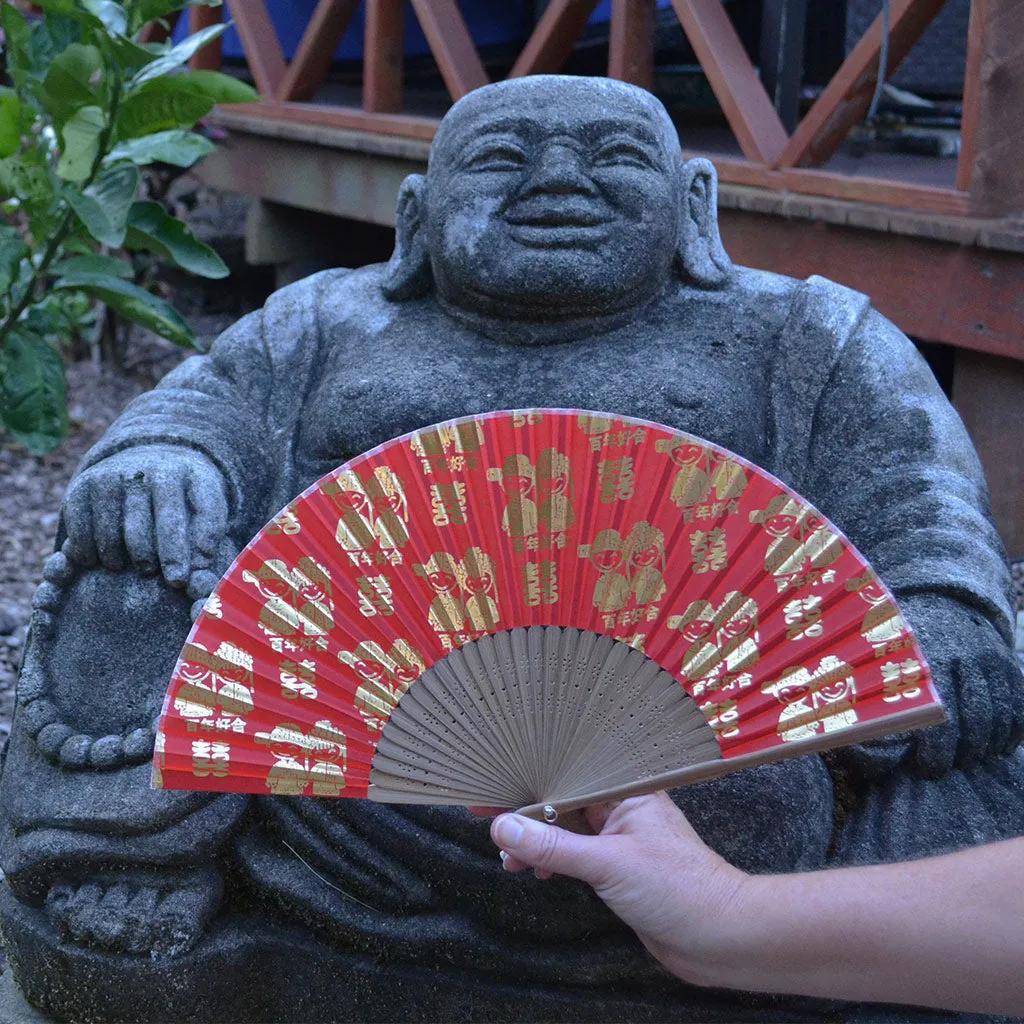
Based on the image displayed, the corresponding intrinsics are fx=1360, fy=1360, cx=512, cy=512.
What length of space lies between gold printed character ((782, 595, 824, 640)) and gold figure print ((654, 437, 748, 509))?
17 centimetres

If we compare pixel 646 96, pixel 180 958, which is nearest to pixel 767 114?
pixel 646 96

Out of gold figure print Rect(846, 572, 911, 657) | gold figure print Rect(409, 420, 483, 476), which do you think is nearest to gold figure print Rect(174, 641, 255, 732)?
gold figure print Rect(409, 420, 483, 476)

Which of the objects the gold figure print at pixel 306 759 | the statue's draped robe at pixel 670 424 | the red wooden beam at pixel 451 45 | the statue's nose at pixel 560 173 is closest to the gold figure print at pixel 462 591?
the gold figure print at pixel 306 759

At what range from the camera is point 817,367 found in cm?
264

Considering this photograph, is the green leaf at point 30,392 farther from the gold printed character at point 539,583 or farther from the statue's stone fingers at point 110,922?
the gold printed character at point 539,583

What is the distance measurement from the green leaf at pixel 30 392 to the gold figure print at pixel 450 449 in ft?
8.69

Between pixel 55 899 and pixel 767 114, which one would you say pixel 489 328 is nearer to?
pixel 55 899

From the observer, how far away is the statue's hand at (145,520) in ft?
7.82

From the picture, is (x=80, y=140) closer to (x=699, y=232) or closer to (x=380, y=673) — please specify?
(x=699, y=232)

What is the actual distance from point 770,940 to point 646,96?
1.80 meters

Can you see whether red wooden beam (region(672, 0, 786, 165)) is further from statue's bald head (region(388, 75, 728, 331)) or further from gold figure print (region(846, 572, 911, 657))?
gold figure print (region(846, 572, 911, 657))

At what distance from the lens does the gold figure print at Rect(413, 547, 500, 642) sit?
195cm

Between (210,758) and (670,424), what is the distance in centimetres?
107

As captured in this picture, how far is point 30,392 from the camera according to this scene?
428 centimetres
